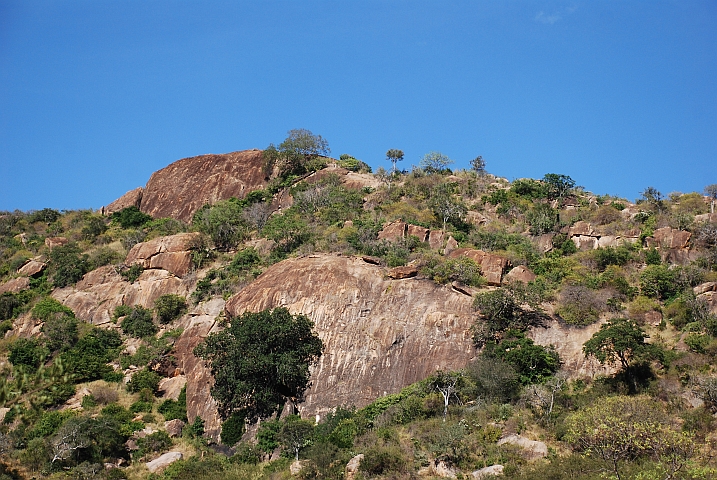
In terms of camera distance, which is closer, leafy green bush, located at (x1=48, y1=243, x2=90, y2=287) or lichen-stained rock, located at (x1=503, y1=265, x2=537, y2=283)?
lichen-stained rock, located at (x1=503, y1=265, x2=537, y2=283)

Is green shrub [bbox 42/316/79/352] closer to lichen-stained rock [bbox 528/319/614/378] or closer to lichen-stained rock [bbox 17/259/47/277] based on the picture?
lichen-stained rock [bbox 17/259/47/277]

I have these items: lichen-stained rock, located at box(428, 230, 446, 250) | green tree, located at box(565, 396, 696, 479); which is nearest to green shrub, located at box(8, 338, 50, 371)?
lichen-stained rock, located at box(428, 230, 446, 250)

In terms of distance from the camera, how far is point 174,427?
129 feet

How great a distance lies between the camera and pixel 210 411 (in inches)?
1569

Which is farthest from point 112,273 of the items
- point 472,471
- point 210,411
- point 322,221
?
point 472,471

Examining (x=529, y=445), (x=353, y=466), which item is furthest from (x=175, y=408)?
(x=529, y=445)

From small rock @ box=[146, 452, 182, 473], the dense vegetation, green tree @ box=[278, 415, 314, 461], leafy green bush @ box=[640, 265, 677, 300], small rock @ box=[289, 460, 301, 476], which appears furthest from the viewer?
leafy green bush @ box=[640, 265, 677, 300]

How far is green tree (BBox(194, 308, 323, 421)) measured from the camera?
38656 millimetres

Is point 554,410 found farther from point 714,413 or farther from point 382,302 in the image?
point 382,302

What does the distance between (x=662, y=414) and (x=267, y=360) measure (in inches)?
744

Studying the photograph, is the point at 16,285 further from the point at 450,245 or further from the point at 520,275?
the point at 520,275

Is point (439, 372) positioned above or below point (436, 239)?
below

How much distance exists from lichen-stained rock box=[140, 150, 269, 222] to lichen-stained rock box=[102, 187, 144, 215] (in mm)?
633

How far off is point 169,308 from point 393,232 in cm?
1562
